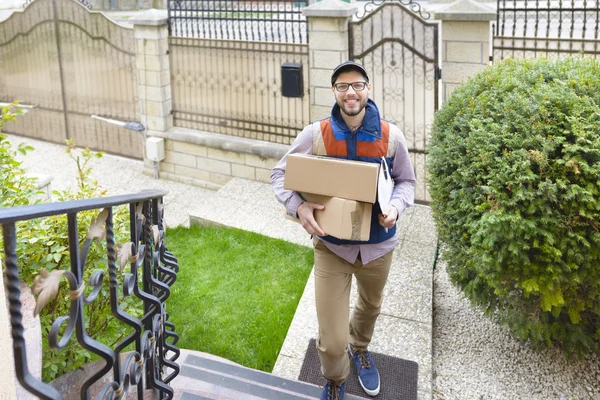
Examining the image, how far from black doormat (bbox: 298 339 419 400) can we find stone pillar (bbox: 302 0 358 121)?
12.9 ft

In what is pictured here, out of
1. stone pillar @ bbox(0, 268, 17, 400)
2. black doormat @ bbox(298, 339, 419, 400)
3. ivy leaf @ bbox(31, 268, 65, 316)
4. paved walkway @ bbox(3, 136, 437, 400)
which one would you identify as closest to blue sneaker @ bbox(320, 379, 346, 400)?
black doormat @ bbox(298, 339, 419, 400)

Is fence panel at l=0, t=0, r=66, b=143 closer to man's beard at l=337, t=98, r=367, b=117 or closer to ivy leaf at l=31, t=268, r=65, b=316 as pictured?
man's beard at l=337, t=98, r=367, b=117

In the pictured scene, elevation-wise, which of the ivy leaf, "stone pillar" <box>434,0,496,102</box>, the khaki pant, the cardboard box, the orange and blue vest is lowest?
the khaki pant

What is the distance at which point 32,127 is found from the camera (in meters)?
11.0

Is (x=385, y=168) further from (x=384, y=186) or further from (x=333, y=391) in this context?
(x=333, y=391)

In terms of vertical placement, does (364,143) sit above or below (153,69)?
below

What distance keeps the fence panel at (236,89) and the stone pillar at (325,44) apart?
11.9 inches

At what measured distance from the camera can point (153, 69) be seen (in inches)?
340

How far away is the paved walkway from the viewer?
418 centimetres

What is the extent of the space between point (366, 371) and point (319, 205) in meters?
1.27

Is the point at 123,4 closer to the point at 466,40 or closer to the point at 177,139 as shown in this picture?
the point at 177,139

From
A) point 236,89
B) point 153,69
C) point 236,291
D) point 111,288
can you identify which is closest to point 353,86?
point 111,288

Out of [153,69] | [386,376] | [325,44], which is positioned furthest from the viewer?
[153,69]

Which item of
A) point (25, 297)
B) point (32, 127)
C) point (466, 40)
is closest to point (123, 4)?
point (32, 127)
